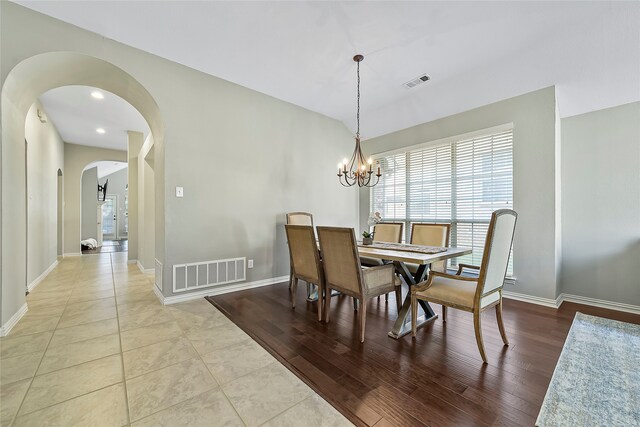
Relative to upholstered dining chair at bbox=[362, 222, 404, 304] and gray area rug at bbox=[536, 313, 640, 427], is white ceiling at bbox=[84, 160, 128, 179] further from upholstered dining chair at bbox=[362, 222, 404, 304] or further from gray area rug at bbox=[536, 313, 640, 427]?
gray area rug at bbox=[536, 313, 640, 427]

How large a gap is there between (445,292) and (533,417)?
2.79 ft

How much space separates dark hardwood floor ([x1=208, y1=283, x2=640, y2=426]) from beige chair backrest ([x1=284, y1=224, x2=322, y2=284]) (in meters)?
0.44

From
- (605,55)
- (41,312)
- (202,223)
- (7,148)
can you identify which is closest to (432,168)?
(605,55)

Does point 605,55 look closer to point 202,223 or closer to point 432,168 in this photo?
point 432,168

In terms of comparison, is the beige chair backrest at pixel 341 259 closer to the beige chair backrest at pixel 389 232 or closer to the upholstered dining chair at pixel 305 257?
the upholstered dining chair at pixel 305 257

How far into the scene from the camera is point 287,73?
3416mm

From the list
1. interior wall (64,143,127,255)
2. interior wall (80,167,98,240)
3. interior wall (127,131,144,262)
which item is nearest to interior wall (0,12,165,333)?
interior wall (127,131,144,262)

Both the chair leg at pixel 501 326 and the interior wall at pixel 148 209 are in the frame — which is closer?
the chair leg at pixel 501 326

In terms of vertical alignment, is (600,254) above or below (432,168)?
below

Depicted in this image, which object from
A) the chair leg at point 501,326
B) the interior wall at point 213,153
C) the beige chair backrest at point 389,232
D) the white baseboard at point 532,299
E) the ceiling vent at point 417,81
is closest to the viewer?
the chair leg at point 501,326

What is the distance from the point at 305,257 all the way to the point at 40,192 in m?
4.73

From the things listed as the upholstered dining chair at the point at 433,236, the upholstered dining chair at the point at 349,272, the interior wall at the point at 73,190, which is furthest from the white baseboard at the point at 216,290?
the interior wall at the point at 73,190

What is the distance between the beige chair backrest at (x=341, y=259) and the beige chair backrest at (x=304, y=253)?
0.12m

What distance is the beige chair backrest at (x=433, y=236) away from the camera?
3.17m
